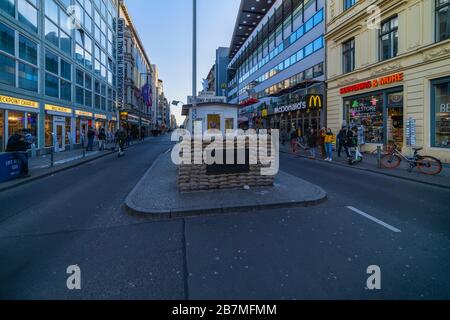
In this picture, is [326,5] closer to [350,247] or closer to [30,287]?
[350,247]

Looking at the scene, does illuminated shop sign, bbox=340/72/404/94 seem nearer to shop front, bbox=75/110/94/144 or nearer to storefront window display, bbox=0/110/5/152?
storefront window display, bbox=0/110/5/152

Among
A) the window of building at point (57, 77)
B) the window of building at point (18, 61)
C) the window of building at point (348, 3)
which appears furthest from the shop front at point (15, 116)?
the window of building at point (348, 3)

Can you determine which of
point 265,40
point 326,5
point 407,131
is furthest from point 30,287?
point 265,40

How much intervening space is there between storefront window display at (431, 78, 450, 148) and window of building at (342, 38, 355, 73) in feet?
22.8

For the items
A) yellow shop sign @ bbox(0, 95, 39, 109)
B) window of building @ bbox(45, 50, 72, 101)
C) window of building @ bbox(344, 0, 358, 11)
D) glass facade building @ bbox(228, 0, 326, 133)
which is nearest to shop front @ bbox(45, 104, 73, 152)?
window of building @ bbox(45, 50, 72, 101)

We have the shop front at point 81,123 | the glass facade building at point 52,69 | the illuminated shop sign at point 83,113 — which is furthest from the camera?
the shop front at point 81,123

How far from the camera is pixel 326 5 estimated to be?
21656 millimetres

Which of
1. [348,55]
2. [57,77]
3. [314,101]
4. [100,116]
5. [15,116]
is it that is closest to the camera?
[15,116]

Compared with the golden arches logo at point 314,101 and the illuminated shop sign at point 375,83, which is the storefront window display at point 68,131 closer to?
the golden arches logo at point 314,101

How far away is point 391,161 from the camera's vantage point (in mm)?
11414

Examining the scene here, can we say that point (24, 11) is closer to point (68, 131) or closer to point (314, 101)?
point (68, 131)

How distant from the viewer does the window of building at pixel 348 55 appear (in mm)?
18947

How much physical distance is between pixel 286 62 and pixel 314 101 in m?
10.7

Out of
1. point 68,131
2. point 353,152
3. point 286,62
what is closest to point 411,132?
point 353,152
